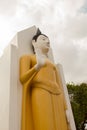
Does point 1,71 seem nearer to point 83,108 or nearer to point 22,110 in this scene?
point 22,110

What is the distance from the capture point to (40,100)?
438 cm

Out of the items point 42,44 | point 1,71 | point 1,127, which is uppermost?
point 42,44

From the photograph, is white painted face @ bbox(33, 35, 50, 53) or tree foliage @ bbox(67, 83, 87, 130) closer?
white painted face @ bbox(33, 35, 50, 53)

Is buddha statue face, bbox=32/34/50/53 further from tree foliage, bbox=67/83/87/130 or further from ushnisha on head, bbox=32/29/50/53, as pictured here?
tree foliage, bbox=67/83/87/130

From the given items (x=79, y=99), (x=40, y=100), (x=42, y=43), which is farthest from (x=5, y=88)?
(x=79, y=99)

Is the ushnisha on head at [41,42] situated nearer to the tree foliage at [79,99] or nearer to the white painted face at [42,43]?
the white painted face at [42,43]

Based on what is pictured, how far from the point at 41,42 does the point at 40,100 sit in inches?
57.7

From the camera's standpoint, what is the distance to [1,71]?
492 cm

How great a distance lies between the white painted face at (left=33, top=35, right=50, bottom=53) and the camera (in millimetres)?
5219

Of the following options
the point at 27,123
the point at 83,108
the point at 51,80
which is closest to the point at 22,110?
the point at 27,123

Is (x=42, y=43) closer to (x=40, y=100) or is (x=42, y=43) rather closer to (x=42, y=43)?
(x=42, y=43)

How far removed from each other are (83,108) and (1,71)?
12601mm

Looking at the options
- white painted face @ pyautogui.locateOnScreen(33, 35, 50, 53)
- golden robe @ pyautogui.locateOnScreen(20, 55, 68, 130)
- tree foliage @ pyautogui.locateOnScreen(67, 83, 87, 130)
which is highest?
tree foliage @ pyautogui.locateOnScreen(67, 83, 87, 130)

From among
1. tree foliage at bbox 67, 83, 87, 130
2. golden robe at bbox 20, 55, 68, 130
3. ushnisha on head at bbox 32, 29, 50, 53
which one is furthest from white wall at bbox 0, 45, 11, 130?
tree foliage at bbox 67, 83, 87, 130
